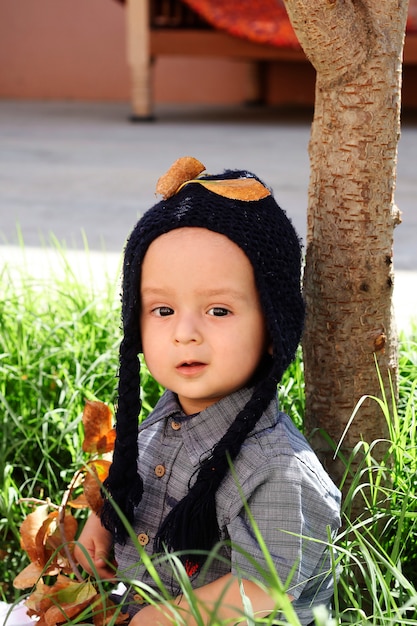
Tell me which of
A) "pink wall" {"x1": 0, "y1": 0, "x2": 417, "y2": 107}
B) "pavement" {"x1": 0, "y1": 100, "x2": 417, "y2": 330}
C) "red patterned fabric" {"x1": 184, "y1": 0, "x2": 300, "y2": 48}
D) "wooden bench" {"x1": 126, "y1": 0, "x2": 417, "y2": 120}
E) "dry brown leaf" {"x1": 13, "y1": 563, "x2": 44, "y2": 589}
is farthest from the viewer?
"pink wall" {"x1": 0, "y1": 0, "x2": 417, "y2": 107}

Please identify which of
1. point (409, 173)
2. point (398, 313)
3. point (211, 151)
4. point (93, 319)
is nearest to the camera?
point (93, 319)

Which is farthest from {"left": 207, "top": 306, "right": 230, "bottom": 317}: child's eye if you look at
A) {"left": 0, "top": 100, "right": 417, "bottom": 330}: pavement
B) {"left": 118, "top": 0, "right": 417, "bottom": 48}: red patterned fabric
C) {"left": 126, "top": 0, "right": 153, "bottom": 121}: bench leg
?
{"left": 126, "top": 0, "right": 153, "bottom": 121}: bench leg

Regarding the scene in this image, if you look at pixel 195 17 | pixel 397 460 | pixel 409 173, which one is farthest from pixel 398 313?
pixel 195 17

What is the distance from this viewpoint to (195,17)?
6.46 meters

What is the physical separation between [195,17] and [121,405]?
5.55 meters

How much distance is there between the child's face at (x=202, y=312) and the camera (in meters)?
1.19

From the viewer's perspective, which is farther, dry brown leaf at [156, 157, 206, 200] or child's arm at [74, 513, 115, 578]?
child's arm at [74, 513, 115, 578]

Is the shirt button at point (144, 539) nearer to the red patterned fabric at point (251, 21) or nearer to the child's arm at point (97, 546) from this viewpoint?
the child's arm at point (97, 546)

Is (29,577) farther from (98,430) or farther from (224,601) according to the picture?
(224,601)

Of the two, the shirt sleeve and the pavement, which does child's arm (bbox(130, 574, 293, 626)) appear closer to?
the shirt sleeve

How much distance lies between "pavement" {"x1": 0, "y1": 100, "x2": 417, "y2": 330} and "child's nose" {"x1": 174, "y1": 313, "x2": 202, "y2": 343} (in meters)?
1.01

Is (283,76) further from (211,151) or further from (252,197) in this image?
(252,197)

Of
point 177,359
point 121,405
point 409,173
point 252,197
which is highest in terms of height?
point 252,197

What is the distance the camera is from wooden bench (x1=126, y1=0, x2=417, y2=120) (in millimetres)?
6129
